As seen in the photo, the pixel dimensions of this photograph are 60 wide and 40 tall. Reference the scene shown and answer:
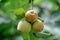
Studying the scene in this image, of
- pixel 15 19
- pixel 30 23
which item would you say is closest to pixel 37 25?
pixel 30 23

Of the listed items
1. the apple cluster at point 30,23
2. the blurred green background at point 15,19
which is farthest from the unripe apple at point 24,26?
the blurred green background at point 15,19

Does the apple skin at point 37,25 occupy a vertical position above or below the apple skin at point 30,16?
below

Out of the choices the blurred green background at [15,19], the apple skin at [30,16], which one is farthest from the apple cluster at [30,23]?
the blurred green background at [15,19]

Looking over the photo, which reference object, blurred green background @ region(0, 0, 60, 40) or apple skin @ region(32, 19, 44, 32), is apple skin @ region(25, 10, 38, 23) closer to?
apple skin @ region(32, 19, 44, 32)

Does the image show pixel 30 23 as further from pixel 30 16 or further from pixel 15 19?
pixel 15 19

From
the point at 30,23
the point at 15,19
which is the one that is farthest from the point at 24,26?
the point at 15,19

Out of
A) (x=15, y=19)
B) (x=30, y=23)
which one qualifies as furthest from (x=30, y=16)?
(x=15, y=19)

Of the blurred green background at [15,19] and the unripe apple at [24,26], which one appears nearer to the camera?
the unripe apple at [24,26]

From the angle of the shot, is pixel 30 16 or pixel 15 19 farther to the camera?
pixel 15 19

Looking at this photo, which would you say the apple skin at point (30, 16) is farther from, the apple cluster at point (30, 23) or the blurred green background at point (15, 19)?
the blurred green background at point (15, 19)

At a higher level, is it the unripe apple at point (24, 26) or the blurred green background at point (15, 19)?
the blurred green background at point (15, 19)

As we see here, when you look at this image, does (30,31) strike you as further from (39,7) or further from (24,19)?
(39,7)

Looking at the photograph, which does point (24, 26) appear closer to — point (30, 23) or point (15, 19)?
point (30, 23)

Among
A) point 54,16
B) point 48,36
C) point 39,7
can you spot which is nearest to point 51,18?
point 54,16
